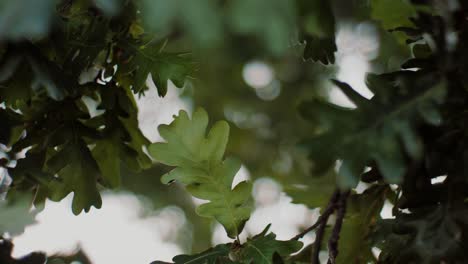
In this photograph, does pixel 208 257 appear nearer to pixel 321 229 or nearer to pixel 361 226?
pixel 321 229

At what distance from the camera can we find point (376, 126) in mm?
658

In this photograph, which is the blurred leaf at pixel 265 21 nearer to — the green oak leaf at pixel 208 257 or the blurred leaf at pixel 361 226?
the green oak leaf at pixel 208 257

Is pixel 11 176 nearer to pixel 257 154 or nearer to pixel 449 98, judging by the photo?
pixel 449 98

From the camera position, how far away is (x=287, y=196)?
125cm

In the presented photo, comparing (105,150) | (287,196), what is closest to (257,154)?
(287,196)

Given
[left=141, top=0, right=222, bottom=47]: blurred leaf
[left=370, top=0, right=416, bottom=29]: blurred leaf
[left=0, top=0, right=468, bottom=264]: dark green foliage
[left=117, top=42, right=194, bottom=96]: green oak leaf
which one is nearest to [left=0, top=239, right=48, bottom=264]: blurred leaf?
[left=0, top=0, right=468, bottom=264]: dark green foliage

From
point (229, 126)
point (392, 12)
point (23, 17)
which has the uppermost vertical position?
point (23, 17)

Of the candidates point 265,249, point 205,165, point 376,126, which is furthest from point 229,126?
point 376,126

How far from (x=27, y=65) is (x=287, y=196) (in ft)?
1.99

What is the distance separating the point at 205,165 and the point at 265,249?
5.4 inches

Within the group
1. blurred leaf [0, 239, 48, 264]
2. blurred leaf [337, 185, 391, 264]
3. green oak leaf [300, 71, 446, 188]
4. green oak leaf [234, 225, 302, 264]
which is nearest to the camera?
green oak leaf [300, 71, 446, 188]

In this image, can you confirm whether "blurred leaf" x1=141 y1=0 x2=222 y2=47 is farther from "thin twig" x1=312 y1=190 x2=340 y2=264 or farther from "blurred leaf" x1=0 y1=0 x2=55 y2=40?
"thin twig" x1=312 y1=190 x2=340 y2=264

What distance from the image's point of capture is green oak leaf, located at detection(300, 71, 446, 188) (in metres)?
0.63

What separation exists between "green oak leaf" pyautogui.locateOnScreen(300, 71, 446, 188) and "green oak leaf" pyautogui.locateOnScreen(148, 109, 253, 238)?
10.1 inches
